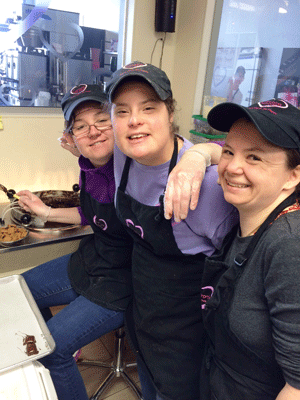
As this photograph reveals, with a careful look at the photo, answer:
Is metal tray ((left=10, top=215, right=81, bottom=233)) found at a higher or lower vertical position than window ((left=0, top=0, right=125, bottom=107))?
lower

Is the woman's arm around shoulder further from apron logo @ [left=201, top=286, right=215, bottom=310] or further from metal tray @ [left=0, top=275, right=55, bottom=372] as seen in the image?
metal tray @ [left=0, top=275, right=55, bottom=372]

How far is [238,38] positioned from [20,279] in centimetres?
220

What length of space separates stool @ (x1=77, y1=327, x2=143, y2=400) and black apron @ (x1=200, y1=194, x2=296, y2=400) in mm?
879

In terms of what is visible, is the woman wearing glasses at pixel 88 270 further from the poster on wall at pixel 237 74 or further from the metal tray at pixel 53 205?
the poster on wall at pixel 237 74

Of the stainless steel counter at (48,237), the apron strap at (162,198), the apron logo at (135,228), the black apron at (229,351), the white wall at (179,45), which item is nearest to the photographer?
the black apron at (229,351)

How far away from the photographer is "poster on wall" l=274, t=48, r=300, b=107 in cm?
208

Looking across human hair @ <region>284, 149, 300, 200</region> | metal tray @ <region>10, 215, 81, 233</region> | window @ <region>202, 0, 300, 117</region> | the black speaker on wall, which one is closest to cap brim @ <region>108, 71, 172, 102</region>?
human hair @ <region>284, 149, 300, 200</region>

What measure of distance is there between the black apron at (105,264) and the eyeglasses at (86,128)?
0.22 metres

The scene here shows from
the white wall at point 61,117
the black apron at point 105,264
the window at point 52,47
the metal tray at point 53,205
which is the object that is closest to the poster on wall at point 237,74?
the white wall at point 61,117

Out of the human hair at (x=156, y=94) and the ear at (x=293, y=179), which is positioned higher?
the human hair at (x=156, y=94)

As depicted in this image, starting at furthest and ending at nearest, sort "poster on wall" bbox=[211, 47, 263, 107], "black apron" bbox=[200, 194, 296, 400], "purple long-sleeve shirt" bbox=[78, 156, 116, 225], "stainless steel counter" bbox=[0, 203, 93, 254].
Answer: "poster on wall" bbox=[211, 47, 263, 107] < "stainless steel counter" bbox=[0, 203, 93, 254] < "purple long-sleeve shirt" bbox=[78, 156, 116, 225] < "black apron" bbox=[200, 194, 296, 400]

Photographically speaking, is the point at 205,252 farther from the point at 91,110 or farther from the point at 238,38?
the point at 238,38

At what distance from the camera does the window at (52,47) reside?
218 cm

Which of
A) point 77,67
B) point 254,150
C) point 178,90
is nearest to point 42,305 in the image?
point 254,150
